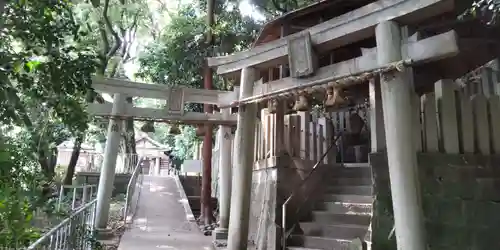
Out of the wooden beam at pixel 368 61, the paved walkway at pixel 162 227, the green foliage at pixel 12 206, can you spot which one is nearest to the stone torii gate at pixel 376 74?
the wooden beam at pixel 368 61

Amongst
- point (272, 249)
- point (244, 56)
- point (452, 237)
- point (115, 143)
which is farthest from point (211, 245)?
point (452, 237)

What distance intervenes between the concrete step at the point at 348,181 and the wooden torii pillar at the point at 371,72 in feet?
7.97

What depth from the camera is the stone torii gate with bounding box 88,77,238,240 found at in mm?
10594

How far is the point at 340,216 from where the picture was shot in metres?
7.68

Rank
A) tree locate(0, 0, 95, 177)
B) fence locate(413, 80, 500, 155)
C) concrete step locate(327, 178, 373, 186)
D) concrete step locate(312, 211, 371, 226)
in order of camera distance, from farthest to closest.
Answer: concrete step locate(327, 178, 373, 186) → concrete step locate(312, 211, 371, 226) → fence locate(413, 80, 500, 155) → tree locate(0, 0, 95, 177)

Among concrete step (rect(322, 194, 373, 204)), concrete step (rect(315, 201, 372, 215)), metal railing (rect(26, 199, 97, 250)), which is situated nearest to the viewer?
metal railing (rect(26, 199, 97, 250))

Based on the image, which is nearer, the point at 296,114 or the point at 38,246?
the point at 38,246

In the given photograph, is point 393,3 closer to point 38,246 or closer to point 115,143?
point 38,246

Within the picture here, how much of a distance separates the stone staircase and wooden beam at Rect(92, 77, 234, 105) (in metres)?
3.74

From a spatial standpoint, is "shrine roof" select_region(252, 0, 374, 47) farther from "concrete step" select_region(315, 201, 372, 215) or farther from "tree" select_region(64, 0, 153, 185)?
"tree" select_region(64, 0, 153, 185)

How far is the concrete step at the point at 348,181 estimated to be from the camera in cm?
838

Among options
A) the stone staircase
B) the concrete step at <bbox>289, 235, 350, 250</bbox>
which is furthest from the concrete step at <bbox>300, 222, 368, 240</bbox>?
the concrete step at <bbox>289, 235, 350, 250</bbox>

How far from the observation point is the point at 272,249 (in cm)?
776

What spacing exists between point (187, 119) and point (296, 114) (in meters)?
3.37
